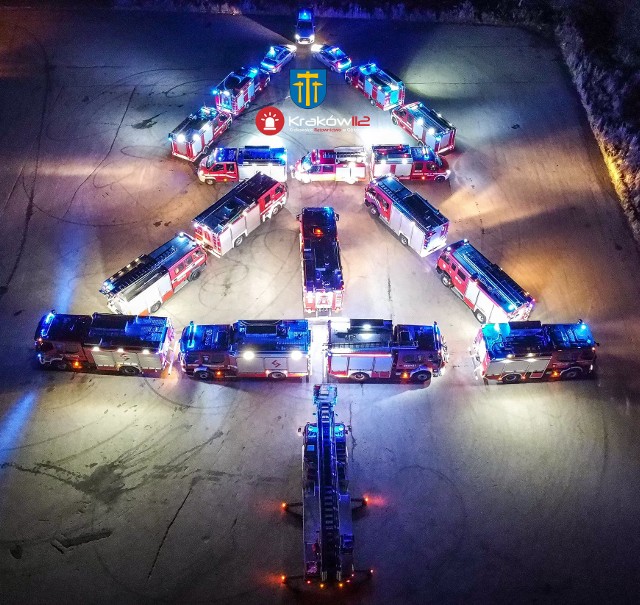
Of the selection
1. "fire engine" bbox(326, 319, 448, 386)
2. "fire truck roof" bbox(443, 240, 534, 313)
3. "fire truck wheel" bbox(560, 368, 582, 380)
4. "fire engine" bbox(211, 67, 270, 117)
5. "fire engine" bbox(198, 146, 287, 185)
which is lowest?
"fire truck wheel" bbox(560, 368, 582, 380)

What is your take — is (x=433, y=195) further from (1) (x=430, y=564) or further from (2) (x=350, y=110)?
(1) (x=430, y=564)

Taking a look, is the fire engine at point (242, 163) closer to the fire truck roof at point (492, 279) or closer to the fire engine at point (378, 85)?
the fire engine at point (378, 85)

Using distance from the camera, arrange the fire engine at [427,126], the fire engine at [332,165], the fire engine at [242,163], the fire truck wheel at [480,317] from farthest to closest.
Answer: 1. the fire engine at [427,126]
2. the fire engine at [332,165]
3. the fire engine at [242,163]
4. the fire truck wheel at [480,317]

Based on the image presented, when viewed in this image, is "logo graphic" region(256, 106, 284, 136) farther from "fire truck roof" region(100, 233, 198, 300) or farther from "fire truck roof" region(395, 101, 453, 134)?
"fire truck roof" region(100, 233, 198, 300)

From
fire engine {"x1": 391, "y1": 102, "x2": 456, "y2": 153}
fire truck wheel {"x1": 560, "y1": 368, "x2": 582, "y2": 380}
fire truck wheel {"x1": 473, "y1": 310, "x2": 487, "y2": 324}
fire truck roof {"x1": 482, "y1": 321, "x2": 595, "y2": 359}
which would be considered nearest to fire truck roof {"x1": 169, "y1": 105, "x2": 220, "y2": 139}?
fire engine {"x1": 391, "y1": 102, "x2": 456, "y2": 153}

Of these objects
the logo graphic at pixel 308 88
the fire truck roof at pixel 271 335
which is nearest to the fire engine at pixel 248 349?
the fire truck roof at pixel 271 335

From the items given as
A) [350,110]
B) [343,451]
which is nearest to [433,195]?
[350,110]

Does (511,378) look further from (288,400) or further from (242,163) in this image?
(242,163)

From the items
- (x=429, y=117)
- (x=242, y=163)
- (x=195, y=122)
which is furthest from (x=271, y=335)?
(x=429, y=117)
